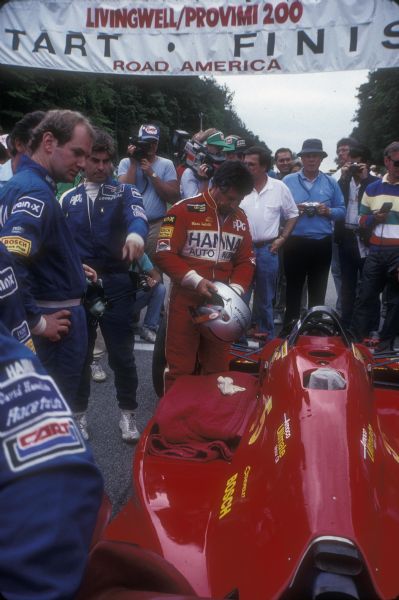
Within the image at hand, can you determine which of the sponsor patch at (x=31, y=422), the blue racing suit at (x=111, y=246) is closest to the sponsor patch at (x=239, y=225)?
the blue racing suit at (x=111, y=246)

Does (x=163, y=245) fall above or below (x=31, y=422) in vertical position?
below

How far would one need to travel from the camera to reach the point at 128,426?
396cm

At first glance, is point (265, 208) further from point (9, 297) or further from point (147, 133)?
point (9, 297)

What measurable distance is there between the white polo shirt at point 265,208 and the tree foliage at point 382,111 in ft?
115

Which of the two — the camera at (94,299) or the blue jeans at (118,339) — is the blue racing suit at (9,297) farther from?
the blue jeans at (118,339)

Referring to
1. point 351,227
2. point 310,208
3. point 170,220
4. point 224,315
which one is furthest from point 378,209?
point 224,315

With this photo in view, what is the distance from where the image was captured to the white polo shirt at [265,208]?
18.8 ft

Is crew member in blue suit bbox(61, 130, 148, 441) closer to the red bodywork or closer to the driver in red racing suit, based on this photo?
the driver in red racing suit

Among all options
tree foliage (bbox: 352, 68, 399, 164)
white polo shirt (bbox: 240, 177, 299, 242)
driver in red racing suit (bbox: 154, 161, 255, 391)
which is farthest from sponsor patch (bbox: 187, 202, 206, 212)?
tree foliage (bbox: 352, 68, 399, 164)

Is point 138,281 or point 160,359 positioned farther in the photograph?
point 160,359

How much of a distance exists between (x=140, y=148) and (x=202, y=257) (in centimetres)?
198

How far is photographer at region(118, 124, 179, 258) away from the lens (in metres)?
5.48

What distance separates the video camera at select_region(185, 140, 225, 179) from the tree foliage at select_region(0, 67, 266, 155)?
987 millimetres

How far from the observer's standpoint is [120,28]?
18.7 ft
